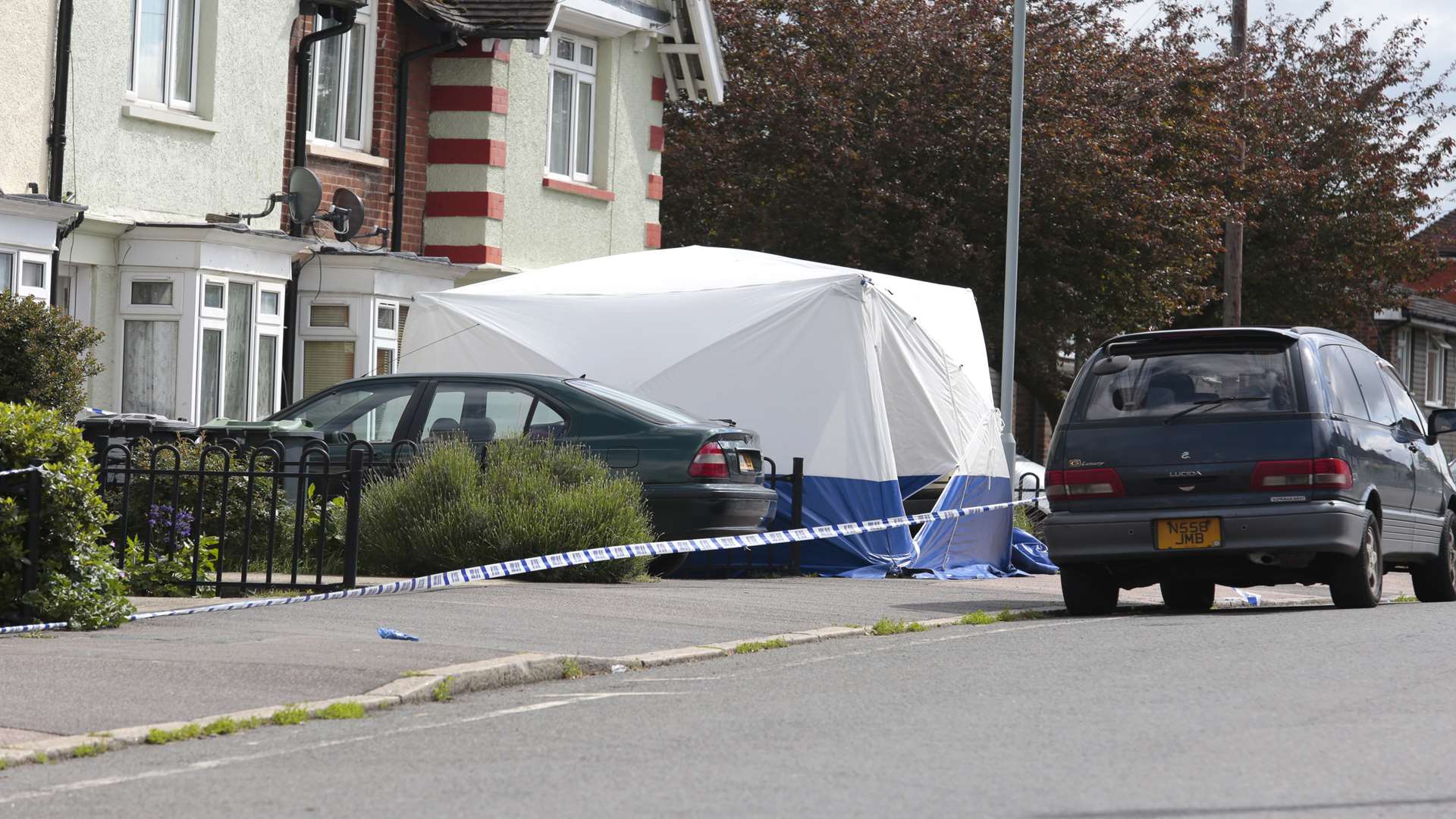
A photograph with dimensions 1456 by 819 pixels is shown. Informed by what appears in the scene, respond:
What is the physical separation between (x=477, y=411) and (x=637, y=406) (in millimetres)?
1196

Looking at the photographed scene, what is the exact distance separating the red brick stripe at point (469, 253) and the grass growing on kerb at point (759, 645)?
12.1 m

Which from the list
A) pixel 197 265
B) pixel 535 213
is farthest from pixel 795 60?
pixel 197 265

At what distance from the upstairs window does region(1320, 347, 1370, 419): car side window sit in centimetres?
1245

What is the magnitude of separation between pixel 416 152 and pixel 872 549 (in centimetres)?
857

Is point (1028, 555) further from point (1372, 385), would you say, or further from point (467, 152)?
point (467, 152)

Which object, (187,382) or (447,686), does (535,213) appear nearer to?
(187,382)

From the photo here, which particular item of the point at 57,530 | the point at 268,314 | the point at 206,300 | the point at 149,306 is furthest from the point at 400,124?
the point at 57,530

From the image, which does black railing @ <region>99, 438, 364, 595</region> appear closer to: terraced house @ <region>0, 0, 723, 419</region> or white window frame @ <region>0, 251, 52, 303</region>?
white window frame @ <region>0, 251, 52, 303</region>

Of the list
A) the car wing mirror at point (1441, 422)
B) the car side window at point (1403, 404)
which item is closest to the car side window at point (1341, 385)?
the car side window at point (1403, 404)

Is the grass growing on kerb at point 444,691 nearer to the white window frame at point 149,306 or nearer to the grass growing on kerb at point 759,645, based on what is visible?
the grass growing on kerb at point 759,645

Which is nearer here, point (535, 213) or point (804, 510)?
point (804, 510)

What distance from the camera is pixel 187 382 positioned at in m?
18.3

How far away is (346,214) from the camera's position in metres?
20.7

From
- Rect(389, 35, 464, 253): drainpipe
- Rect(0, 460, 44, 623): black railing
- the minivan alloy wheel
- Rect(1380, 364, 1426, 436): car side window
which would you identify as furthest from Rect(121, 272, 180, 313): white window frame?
the minivan alloy wheel
